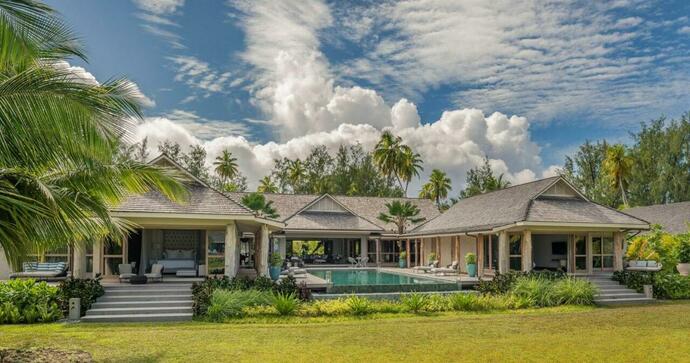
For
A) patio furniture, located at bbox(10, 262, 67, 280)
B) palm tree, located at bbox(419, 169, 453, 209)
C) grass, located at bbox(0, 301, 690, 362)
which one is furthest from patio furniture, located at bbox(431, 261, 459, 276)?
palm tree, located at bbox(419, 169, 453, 209)

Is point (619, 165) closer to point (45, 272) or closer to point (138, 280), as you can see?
point (138, 280)

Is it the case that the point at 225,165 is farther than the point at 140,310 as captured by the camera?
Yes

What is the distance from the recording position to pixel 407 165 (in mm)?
59500

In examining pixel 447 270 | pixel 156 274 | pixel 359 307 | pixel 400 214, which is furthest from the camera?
pixel 400 214

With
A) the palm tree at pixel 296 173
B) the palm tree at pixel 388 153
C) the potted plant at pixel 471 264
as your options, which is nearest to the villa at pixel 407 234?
the potted plant at pixel 471 264

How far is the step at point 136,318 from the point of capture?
48.3ft

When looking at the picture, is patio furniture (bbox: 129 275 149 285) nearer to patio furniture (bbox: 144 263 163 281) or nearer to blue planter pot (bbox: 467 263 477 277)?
patio furniture (bbox: 144 263 163 281)

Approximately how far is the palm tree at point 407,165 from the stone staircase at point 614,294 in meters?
38.2

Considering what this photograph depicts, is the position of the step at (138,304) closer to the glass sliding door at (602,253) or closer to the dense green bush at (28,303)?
the dense green bush at (28,303)

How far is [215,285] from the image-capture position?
54.9 feet

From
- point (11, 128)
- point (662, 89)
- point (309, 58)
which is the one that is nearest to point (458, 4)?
point (309, 58)

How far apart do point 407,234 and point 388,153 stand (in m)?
24.4

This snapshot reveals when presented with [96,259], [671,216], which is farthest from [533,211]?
[671,216]

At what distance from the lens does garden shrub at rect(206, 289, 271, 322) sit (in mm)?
15039
